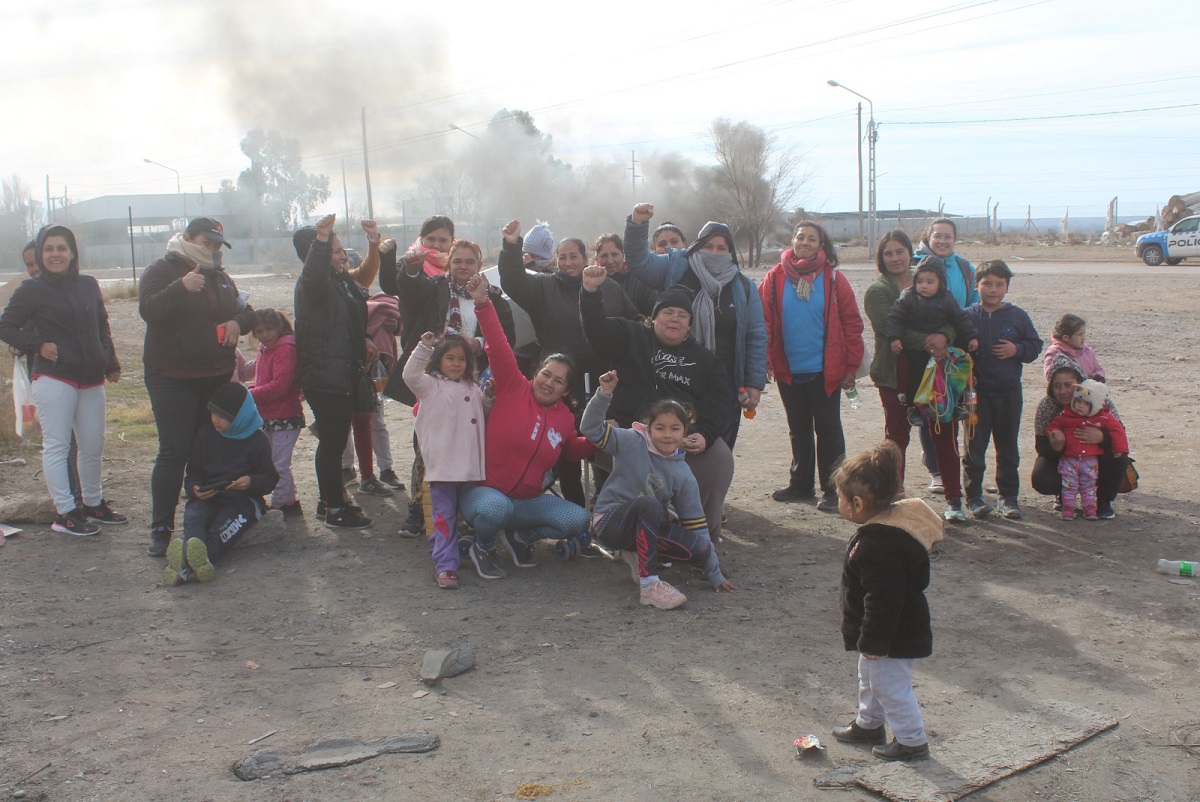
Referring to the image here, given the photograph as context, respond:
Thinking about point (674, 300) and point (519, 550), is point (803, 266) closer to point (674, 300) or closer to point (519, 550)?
point (674, 300)

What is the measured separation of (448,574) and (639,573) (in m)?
1.03

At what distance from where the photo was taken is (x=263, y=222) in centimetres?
7156

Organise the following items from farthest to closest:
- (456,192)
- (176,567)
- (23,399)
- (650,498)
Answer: (456,192) → (23,399) → (176,567) → (650,498)

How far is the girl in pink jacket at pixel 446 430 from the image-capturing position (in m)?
5.52

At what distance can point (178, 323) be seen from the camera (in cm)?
600

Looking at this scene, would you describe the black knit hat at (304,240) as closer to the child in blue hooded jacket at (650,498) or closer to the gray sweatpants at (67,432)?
the gray sweatpants at (67,432)

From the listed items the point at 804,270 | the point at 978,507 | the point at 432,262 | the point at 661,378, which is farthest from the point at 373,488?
the point at 978,507

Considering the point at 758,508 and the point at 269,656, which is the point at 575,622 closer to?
the point at 269,656

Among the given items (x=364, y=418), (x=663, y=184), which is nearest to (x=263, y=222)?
(x=663, y=184)

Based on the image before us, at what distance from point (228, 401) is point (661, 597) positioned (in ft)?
8.81

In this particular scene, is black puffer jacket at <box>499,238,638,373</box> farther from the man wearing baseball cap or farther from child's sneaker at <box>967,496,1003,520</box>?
child's sneaker at <box>967,496,1003,520</box>

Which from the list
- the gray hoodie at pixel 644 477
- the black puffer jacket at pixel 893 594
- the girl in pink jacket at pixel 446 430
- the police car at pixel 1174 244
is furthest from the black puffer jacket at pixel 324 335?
the police car at pixel 1174 244

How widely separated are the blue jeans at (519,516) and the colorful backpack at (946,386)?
2.32 metres

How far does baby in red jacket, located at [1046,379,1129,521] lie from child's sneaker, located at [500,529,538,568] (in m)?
3.33
